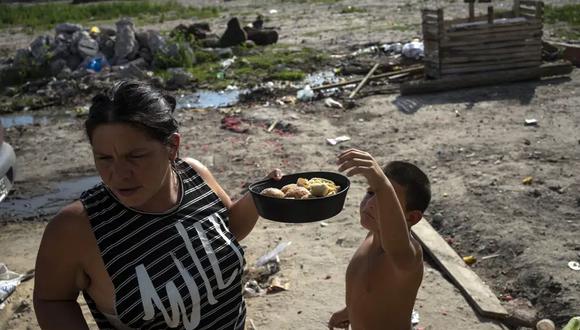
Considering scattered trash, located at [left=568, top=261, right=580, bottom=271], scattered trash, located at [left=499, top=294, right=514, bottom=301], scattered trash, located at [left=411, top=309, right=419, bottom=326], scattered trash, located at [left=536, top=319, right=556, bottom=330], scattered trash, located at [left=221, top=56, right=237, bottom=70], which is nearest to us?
scattered trash, located at [left=536, top=319, right=556, bottom=330]

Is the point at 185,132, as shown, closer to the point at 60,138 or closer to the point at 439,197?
the point at 60,138

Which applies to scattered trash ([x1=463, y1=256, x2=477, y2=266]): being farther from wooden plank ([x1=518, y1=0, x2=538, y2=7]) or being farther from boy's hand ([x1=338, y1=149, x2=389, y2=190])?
wooden plank ([x1=518, y1=0, x2=538, y2=7])

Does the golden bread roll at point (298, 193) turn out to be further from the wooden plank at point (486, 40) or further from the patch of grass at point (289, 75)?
the patch of grass at point (289, 75)

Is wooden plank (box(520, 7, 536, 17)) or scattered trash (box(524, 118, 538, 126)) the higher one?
wooden plank (box(520, 7, 536, 17))

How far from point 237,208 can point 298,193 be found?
10.2 inches

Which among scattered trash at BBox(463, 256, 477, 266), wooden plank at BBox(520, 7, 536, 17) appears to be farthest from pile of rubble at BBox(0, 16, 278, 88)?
scattered trash at BBox(463, 256, 477, 266)

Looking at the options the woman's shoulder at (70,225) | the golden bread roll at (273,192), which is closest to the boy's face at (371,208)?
the golden bread roll at (273,192)

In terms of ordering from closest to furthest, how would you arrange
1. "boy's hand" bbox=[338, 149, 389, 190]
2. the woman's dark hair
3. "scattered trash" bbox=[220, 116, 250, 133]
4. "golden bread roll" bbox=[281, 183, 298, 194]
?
the woman's dark hair → "boy's hand" bbox=[338, 149, 389, 190] → "golden bread roll" bbox=[281, 183, 298, 194] → "scattered trash" bbox=[220, 116, 250, 133]

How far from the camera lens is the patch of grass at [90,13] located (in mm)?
25219

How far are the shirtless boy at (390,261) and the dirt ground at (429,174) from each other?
1293mm

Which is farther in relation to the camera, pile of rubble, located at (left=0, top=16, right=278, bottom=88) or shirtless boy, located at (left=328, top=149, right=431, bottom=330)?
pile of rubble, located at (left=0, top=16, right=278, bottom=88)

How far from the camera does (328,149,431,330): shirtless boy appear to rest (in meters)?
2.79

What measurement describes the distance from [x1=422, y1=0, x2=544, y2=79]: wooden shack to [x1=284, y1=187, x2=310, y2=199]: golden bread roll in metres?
8.77

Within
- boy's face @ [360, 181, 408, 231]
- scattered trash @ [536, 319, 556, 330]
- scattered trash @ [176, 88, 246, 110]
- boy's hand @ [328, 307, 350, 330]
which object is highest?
boy's face @ [360, 181, 408, 231]
